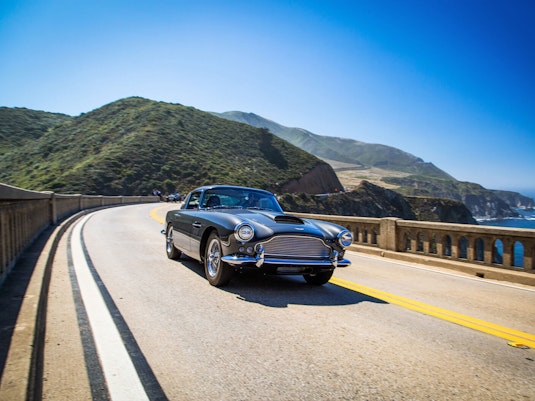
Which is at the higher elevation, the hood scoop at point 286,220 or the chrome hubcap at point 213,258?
the hood scoop at point 286,220

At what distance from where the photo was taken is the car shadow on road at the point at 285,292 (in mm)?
5281

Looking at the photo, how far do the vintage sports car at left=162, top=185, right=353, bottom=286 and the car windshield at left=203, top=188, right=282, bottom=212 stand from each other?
94 millimetres

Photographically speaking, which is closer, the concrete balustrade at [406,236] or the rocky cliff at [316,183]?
the concrete balustrade at [406,236]

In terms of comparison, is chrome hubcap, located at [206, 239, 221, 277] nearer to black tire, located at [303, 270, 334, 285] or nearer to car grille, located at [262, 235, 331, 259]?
car grille, located at [262, 235, 331, 259]

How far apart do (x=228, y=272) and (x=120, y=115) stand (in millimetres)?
88148

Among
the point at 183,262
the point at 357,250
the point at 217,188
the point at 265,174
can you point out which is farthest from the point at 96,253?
the point at 265,174

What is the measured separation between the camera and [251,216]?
6078mm

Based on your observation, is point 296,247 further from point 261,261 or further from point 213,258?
point 213,258

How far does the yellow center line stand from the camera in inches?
164

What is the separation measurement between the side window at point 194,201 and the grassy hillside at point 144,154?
49.6 meters

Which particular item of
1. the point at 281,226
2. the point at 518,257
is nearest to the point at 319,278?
the point at 281,226

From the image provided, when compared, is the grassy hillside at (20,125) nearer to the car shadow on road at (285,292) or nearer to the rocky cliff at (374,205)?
the rocky cliff at (374,205)

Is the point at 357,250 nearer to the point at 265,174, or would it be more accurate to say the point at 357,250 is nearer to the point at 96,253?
the point at 96,253

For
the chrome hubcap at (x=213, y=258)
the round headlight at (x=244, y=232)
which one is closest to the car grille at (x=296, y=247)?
the round headlight at (x=244, y=232)
